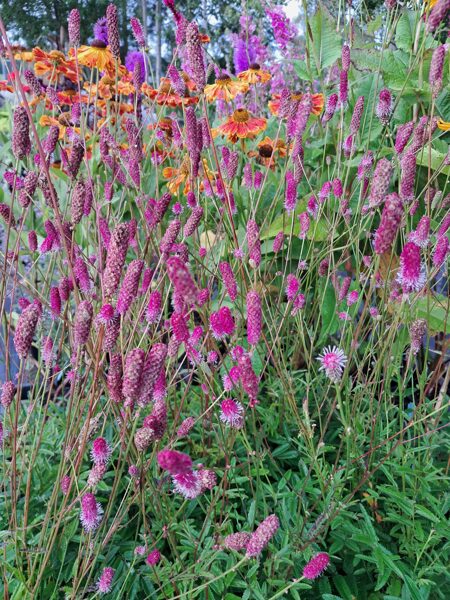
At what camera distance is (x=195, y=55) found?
79 cm

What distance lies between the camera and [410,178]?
780 millimetres

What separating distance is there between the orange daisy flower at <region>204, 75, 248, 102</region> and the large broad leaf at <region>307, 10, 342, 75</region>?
244 mm

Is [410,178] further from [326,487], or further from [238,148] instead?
[238,148]

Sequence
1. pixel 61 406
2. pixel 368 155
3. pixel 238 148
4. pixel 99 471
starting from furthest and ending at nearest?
pixel 238 148 → pixel 61 406 → pixel 368 155 → pixel 99 471

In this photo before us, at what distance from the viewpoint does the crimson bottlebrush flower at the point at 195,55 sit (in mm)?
777

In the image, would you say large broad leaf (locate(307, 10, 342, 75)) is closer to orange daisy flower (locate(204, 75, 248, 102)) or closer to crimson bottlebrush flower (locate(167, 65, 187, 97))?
orange daisy flower (locate(204, 75, 248, 102))

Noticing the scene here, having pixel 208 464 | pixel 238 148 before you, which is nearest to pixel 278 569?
pixel 208 464

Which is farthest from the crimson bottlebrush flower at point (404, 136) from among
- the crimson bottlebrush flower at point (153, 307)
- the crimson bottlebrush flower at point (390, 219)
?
the crimson bottlebrush flower at point (153, 307)

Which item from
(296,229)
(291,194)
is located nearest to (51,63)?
(296,229)

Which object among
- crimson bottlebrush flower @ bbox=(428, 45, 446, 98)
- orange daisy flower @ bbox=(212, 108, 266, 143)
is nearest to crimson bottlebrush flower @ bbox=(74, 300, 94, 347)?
crimson bottlebrush flower @ bbox=(428, 45, 446, 98)

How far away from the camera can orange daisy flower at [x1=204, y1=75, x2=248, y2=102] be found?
5.49 feet

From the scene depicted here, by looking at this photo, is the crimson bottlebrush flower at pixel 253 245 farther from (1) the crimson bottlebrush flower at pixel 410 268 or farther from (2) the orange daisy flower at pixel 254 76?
(2) the orange daisy flower at pixel 254 76

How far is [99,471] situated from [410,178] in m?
0.62

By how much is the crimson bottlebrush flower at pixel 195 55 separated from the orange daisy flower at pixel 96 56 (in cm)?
78
